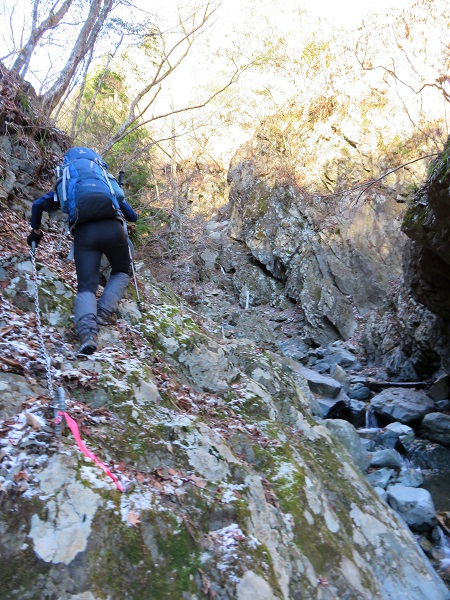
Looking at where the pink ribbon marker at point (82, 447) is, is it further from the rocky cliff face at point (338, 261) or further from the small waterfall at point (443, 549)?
the rocky cliff face at point (338, 261)

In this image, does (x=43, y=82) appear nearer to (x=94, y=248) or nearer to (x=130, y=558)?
(x=94, y=248)


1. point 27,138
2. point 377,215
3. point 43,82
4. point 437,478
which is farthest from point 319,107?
point 437,478

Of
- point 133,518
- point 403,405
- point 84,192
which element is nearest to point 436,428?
point 403,405

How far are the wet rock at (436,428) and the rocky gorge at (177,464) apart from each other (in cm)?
4

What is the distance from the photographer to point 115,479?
9.62ft

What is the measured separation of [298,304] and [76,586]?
18869 millimetres

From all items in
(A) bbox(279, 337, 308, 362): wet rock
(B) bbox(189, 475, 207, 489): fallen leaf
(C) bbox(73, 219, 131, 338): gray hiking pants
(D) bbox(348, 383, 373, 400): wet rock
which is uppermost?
(A) bbox(279, 337, 308, 362): wet rock

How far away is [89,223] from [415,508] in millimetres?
5718

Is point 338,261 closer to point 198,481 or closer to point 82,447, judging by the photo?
point 198,481

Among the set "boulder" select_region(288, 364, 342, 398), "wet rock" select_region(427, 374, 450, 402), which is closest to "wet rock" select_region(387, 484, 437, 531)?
"boulder" select_region(288, 364, 342, 398)

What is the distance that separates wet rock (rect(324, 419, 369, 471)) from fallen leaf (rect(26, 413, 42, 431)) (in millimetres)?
5272

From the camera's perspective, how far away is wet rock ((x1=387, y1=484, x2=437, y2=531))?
5910mm

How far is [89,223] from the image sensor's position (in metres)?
4.80

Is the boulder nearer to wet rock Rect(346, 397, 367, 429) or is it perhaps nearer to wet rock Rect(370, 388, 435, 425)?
wet rock Rect(346, 397, 367, 429)
